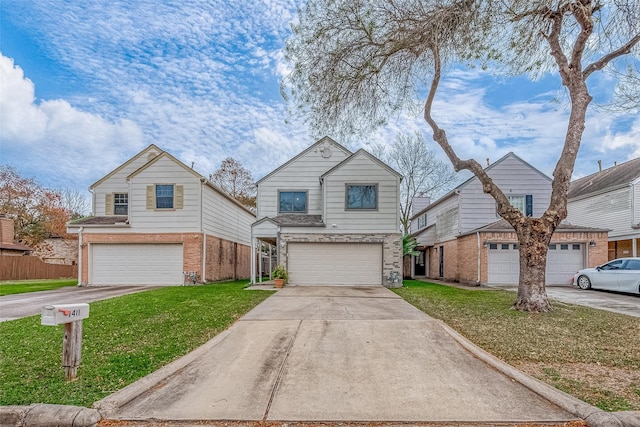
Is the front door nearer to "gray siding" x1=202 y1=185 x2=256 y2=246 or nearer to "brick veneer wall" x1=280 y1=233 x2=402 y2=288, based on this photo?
"brick veneer wall" x1=280 y1=233 x2=402 y2=288

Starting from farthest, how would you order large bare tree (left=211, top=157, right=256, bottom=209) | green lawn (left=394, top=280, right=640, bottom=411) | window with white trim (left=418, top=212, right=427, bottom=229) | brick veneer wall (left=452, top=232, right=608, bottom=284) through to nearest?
large bare tree (left=211, top=157, right=256, bottom=209) → window with white trim (left=418, top=212, right=427, bottom=229) → brick veneer wall (left=452, top=232, right=608, bottom=284) → green lawn (left=394, top=280, right=640, bottom=411)

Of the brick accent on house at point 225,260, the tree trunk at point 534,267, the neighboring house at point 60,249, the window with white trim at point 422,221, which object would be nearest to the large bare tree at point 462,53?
the tree trunk at point 534,267

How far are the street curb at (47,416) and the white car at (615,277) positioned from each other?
16.1 m

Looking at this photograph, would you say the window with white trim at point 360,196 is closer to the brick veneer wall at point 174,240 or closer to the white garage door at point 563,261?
the brick veneer wall at point 174,240

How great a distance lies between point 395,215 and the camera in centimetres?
1689

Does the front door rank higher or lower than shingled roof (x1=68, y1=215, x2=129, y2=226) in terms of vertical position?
lower

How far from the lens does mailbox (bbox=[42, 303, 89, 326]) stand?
4449 millimetres

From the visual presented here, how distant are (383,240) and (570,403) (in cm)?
1278

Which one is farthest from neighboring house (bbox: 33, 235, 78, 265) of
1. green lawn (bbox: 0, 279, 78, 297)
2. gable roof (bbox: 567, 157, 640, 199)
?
gable roof (bbox: 567, 157, 640, 199)

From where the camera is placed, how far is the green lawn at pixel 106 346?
4336 mm

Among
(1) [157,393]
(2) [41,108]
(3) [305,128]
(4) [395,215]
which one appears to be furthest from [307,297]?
(2) [41,108]

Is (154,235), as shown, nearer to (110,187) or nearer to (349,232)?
(110,187)

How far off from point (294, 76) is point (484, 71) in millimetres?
5560

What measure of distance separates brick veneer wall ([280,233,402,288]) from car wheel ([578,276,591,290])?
23.9 ft
